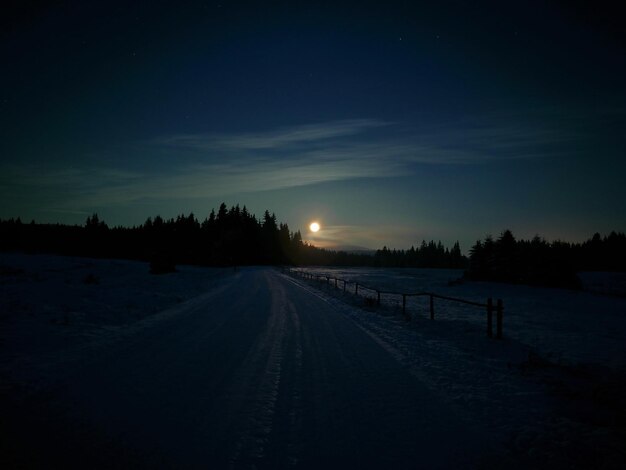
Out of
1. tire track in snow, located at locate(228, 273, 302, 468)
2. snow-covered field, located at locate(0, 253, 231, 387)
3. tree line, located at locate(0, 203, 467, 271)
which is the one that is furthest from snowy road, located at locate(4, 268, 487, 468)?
tree line, located at locate(0, 203, 467, 271)

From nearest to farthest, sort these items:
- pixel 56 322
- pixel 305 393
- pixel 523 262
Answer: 1. pixel 305 393
2. pixel 56 322
3. pixel 523 262

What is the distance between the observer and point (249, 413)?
17.4ft

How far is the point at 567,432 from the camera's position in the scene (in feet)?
17.1

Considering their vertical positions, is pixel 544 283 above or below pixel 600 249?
below

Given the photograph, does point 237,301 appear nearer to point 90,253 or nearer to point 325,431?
point 325,431

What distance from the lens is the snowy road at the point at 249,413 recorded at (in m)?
4.21

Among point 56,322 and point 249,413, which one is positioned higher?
point 249,413

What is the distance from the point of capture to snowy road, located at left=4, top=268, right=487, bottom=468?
421 centimetres

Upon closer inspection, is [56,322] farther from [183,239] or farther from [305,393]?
[183,239]

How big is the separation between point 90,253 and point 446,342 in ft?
424

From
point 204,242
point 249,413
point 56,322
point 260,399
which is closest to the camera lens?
point 249,413

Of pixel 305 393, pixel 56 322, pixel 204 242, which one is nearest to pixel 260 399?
pixel 305 393

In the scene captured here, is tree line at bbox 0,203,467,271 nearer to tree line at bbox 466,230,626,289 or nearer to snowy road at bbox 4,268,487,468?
tree line at bbox 466,230,626,289

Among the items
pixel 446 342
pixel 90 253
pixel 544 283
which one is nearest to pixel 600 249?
pixel 544 283
